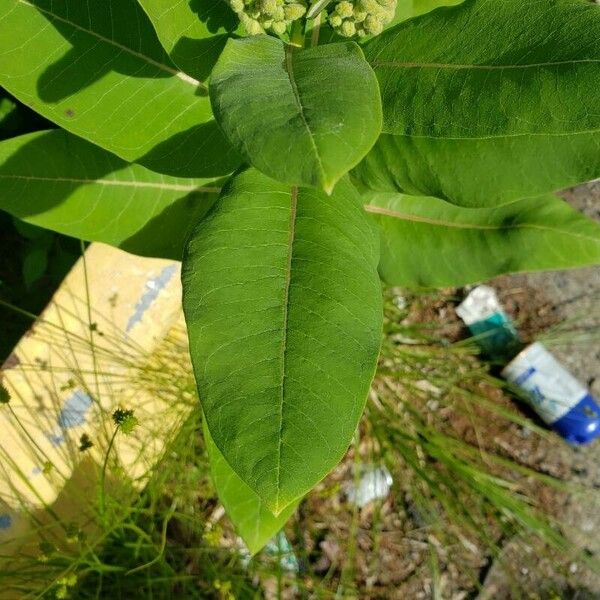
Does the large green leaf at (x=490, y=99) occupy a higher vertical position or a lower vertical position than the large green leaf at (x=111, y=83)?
lower

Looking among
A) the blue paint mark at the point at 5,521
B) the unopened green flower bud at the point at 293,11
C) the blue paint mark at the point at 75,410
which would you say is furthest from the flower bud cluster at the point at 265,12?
the blue paint mark at the point at 5,521

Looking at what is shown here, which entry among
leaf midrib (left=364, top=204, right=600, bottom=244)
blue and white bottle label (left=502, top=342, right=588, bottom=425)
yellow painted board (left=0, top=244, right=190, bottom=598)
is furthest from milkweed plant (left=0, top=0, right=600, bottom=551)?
blue and white bottle label (left=502, top=342, right=588, bottom=425)

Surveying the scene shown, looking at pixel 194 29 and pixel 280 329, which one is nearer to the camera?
pixel 280 329

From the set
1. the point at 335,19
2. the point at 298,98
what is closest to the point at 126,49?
the point at 335,19

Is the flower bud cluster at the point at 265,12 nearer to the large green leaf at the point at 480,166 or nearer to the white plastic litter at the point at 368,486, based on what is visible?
the large green leaf at the point at 480,166

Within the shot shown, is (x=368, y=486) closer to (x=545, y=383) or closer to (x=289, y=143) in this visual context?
(x=545, y=383)
